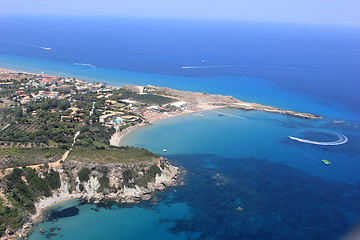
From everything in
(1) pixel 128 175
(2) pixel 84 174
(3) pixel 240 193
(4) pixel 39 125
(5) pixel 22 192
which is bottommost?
(3) pixel 240 193

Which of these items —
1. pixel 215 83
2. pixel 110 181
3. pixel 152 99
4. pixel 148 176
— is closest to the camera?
pixel 110 181

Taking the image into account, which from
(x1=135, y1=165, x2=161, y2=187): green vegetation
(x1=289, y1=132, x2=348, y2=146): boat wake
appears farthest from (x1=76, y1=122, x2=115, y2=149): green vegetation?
(x1=289, y1=132, x2=348, y2=146): boat wake

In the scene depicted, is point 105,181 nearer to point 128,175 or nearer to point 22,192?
point 128,175

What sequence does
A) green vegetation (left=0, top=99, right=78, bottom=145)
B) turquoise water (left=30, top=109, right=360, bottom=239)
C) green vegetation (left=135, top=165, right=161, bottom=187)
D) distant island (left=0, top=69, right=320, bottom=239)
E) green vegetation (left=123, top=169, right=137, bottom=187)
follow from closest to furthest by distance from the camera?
turquoise water (left=30, top=109, right=360, bottom=239) → distant island (left=0, top=69, right=320, bottom=239) → green vegetation (left=123, top=169, right=137, bottom=187) → green vegetation (left=135, top=165, right=161, bottom=187) → green vegetation (left=0, top=99, right=78, bottom=145)

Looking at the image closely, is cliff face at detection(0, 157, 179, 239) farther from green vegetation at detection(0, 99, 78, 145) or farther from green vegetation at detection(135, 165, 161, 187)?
green vegetation at detection(0, 99, 78, 145)

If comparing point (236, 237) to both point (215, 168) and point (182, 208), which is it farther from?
point (215, 168)

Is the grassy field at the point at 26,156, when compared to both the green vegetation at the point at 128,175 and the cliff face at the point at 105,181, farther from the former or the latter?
the green vegetation at the point at 128,175

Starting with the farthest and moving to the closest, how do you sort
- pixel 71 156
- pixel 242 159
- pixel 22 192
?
pixel 242 159, pixel 71 156, pixel 22 192

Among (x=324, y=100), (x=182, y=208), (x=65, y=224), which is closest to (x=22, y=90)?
(x=65, y=224)

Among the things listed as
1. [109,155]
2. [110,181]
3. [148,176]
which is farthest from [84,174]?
[148,176]

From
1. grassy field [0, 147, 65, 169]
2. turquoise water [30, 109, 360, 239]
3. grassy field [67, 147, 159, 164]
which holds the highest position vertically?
grassy field [0, 147, 65, 169]
